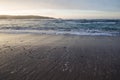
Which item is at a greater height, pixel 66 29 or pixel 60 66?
pixel 60 66

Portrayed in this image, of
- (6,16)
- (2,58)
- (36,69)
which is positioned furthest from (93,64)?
(6,16)

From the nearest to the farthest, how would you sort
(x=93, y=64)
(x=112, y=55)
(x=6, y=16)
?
(x=93, y=64)
(x=112, y=55)
(x=6, y=16)

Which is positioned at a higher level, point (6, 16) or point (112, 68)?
point (112, 68)

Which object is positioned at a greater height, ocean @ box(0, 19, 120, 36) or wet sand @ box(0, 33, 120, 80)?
wet sand @ box(0, 33, 120, 80)

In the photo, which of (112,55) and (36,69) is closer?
(36,69)

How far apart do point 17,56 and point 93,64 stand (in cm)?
303

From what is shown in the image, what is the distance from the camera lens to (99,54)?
8.91 meters

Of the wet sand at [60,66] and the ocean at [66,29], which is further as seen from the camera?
the ocean at [66,29]

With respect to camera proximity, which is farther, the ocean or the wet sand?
the ocean

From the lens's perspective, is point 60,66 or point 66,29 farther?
point 66,29

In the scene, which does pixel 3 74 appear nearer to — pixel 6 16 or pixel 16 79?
pixel 16 79

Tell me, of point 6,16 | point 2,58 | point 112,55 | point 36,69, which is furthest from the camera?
point 6,16

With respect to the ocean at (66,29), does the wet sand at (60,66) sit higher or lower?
higher

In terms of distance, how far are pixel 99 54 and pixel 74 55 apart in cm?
104
